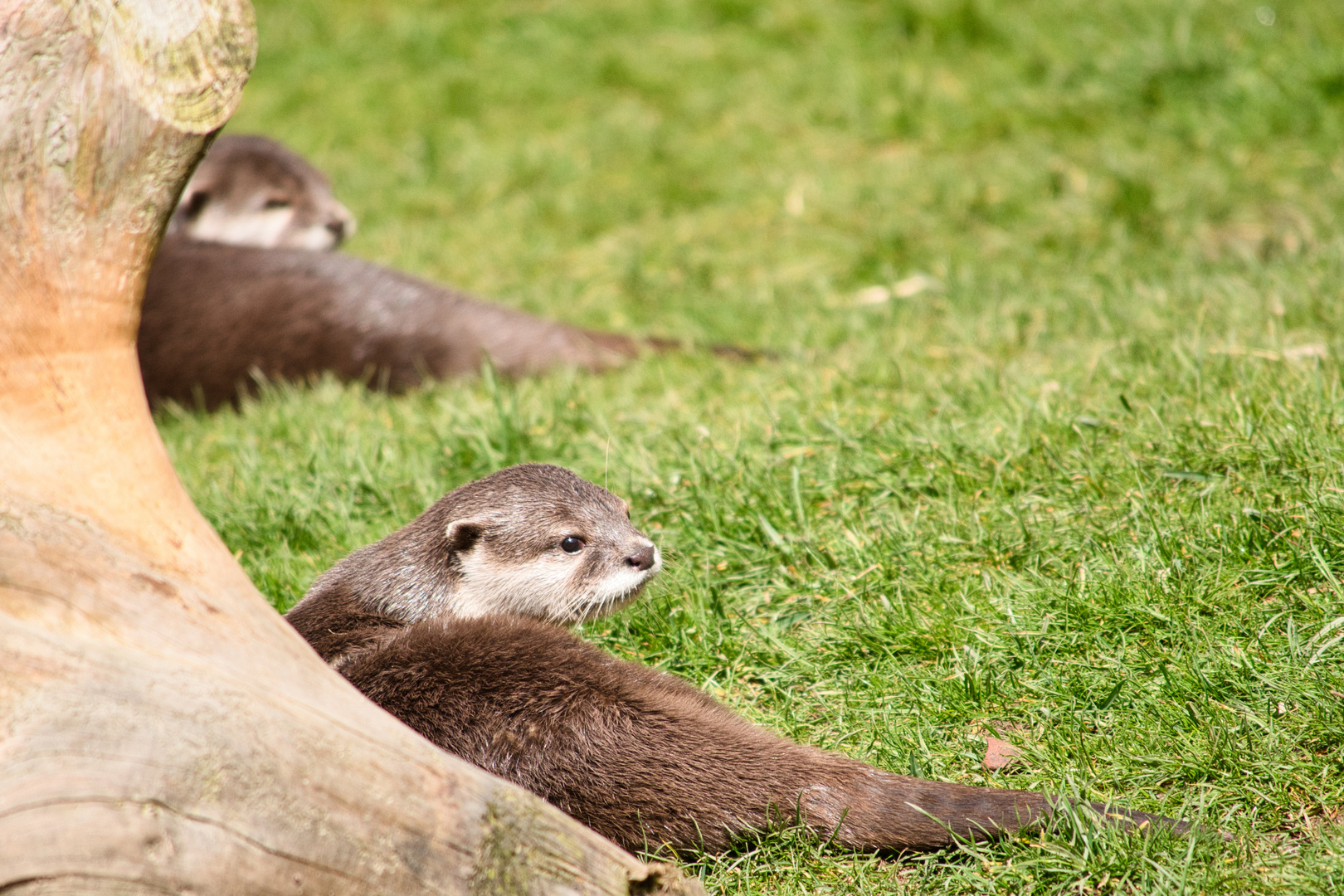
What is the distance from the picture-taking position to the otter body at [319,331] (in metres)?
4.51

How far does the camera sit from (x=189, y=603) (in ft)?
5.75

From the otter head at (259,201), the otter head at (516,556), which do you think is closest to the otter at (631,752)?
the otter head at (516,556)

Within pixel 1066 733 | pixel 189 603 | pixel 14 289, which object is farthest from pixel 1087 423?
pixel 14 289

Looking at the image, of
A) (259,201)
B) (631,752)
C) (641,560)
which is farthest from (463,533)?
(259,201)

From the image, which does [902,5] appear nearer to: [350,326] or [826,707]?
[350,326]

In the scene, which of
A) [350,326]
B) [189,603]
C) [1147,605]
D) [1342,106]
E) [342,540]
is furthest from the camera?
[1342,106]

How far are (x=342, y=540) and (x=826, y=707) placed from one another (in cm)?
147

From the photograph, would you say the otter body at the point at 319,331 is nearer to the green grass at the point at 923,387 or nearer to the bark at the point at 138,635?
the green grass at the point at 923,387

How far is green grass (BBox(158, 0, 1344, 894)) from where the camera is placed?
2244 millimetres

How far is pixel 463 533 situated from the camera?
2668mm

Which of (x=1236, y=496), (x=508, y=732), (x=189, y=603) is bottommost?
(x=508, y=732)

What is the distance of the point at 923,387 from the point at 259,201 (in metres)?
3.55

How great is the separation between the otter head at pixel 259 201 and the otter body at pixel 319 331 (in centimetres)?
82

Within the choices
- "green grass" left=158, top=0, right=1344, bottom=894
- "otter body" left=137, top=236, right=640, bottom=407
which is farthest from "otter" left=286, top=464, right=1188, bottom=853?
"otter body" left=137, top=236, right=640, bottom=407
